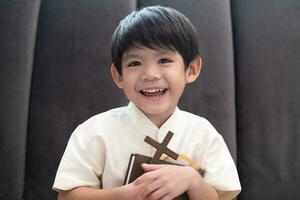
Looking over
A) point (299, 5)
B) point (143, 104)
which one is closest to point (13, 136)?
point (143, 104)

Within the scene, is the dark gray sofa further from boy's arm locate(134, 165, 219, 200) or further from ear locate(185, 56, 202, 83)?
boy's arm locate(134, 165, 219, 200)

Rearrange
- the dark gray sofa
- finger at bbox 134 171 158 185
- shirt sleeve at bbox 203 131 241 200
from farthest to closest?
the dark gray sofa
shirt sleeve at bbox 203 131 241 200
finger at bbox 134 171 158 185

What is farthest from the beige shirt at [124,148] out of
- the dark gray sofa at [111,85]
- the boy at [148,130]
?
the dark gray sofa at [111,85]

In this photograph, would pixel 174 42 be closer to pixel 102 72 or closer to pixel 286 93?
pixel 102 72

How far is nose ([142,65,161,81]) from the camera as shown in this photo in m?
0.78

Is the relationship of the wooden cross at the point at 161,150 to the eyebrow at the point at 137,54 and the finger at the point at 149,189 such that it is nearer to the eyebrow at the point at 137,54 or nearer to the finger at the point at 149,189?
the finger at the point at 149,189

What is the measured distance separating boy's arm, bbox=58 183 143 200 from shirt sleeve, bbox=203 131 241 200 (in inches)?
7.3

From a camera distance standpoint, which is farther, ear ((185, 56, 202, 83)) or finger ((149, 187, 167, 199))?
ear ((185, 56, 202, 83))

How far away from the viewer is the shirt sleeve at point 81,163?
2.64 feet

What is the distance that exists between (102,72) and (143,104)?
0.32m

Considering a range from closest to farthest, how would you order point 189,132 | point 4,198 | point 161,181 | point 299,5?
point 161,181, point 189,132, point 4,198, point 299,5

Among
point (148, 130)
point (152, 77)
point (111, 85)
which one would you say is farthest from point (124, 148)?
point (111, 85)

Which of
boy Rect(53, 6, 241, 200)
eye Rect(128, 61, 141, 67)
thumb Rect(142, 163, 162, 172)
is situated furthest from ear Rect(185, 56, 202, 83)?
thumb Rect(142, 163, 162, 172)

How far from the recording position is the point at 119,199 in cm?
75
